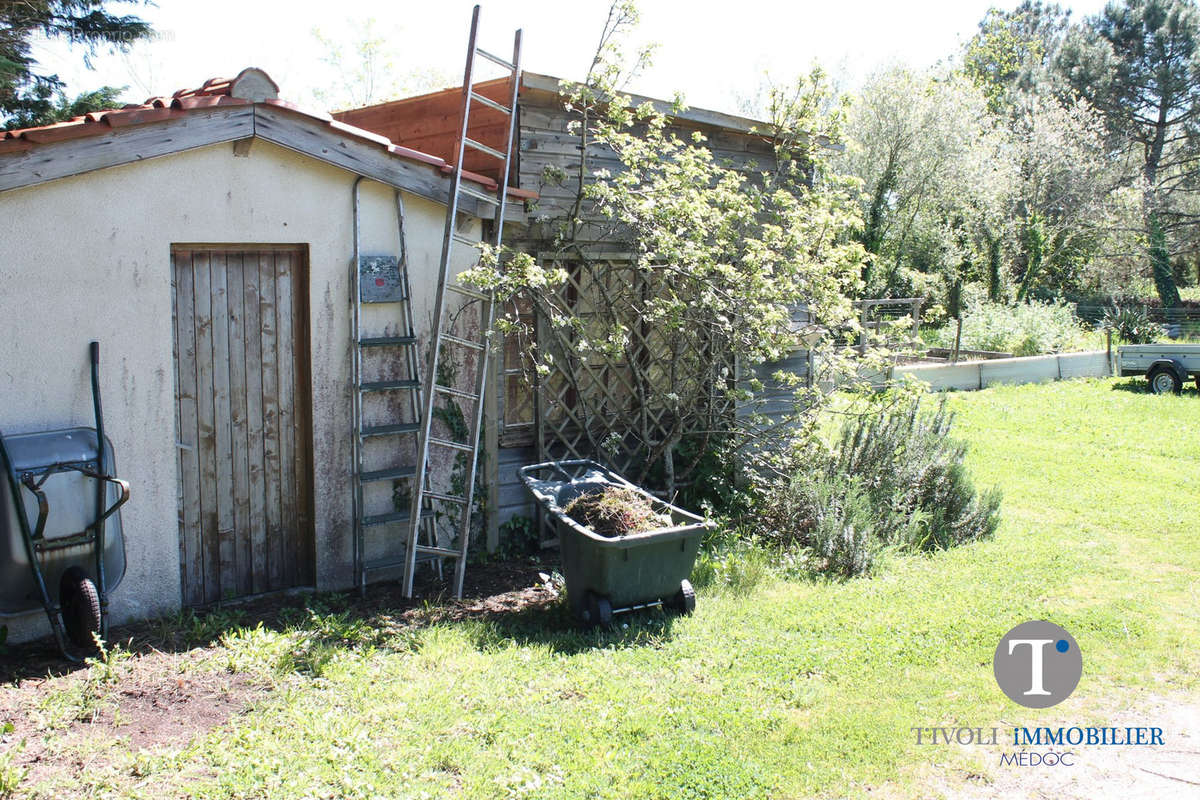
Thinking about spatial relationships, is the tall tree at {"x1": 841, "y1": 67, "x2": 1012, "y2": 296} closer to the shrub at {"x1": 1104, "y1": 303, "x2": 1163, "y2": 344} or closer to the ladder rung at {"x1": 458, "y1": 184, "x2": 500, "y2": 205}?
the shrub at {"x1": 1104, "y1": 303, "x2": 1163, "y2": 344}

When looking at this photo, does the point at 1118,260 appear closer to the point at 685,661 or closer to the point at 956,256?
the point at 956,256

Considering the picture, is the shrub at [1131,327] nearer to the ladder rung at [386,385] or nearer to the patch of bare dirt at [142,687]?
the ladder rung at [386,385]

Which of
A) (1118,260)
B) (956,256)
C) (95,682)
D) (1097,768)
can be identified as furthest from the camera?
(1118,260)

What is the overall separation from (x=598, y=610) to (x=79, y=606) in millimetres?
2846

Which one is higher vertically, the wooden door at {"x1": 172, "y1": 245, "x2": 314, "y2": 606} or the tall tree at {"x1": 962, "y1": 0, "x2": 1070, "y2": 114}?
the tall tree at {"x1": 962, "y1": 0, "x2": 1070, "y2": 114}

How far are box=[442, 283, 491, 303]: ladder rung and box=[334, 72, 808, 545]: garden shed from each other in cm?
69

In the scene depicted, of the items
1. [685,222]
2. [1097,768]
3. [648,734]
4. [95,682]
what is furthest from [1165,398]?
[95,682]

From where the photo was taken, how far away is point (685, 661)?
510 centimetres

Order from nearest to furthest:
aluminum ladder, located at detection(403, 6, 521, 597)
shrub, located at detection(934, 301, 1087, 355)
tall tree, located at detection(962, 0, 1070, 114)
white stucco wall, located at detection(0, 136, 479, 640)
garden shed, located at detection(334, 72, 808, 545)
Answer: white stucco wall, located at detection(0, 136, 479, 640)
aluminum ladder, located at detection(403, 6, 521, 597)
garden shed, located at detection(334, 72, 808, 545)
shrub, located at detection(934, 301, 1087, 355)
tall tree, located at detection(962, 0, 1070, 114)

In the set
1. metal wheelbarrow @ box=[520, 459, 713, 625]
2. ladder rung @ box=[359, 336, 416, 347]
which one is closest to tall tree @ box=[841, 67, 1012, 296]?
ladder rung @ box=[359, 336, 416, 347]

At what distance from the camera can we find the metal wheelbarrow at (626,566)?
541 cm

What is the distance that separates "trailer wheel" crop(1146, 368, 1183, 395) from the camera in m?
16.0

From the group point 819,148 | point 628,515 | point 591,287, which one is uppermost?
point 819,148

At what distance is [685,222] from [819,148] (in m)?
2.23
